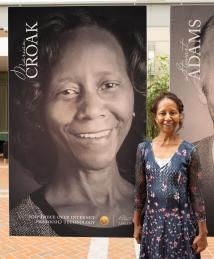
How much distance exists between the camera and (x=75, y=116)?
2.92 metres

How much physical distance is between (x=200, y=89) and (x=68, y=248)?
2553 mm

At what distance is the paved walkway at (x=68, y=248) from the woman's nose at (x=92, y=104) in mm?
1883

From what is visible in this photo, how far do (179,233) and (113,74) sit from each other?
4.60ft

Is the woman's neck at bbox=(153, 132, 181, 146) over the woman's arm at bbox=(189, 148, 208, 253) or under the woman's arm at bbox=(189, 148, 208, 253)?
over

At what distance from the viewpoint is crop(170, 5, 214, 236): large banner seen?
2.91 meters

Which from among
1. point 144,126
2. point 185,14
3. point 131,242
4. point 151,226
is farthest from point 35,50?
point 131,242

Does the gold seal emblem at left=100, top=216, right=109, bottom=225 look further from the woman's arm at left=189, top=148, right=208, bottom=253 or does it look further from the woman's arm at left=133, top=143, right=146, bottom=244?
the woman's arm at left=189, top=148, right=208, bottom=253

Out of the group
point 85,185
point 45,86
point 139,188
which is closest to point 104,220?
point 85,185

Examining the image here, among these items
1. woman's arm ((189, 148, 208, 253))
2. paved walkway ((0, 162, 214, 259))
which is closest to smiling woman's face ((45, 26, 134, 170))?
woman's arm ((189, 148, 208, 253))

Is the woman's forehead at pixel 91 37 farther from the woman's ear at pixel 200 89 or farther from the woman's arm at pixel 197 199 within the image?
the woman's arm at pixel 197 199

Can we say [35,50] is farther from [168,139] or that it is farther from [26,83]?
[168,139]

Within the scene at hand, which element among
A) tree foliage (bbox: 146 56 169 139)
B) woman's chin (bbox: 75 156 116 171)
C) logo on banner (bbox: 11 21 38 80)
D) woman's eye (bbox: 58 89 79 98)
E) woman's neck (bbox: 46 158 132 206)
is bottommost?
woman's neck (bbox: 46 158 132 206)

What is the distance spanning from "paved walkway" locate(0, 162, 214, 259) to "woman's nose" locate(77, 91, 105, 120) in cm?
188

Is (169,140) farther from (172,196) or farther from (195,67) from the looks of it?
(195,67)
